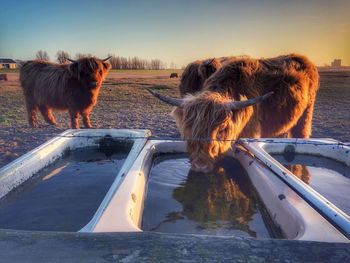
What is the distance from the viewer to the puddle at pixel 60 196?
7.18ft

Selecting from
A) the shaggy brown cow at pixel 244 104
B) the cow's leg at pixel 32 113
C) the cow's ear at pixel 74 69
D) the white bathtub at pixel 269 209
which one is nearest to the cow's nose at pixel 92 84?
the cow's ear at pixel 74 69

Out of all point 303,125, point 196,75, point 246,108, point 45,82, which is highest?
point 196,75

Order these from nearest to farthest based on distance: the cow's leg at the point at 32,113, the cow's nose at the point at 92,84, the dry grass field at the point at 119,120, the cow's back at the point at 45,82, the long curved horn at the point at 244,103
A: the long curved horn at the point at 244,103, the dry grass field at the point at 119,120, the cow's nose at the point at 92,84, the cow's back at the point at 45,82, the cow's leg at the point at 32,113

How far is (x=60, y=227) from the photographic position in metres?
2.10

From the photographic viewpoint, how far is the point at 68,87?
7105 mm

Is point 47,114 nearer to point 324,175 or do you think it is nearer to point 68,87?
point 68,87

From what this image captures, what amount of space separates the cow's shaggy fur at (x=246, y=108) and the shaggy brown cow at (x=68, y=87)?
13.6ft

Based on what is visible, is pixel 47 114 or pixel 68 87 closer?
pixel 68 87

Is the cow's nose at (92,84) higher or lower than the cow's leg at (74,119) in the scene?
higher

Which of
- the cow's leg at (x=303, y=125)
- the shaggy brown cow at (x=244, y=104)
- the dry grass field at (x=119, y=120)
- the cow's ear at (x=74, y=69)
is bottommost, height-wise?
the dry grass field at (x=119, y=120)

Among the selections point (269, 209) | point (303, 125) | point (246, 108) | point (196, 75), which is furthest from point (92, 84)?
point (269, 209)

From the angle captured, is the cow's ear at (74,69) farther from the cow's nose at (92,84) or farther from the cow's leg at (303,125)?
the cow's leg at (303,125)

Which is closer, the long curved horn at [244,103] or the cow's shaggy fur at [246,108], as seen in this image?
the cow's shaggy fur at [246,108]

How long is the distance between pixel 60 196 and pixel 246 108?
187 centimetres
